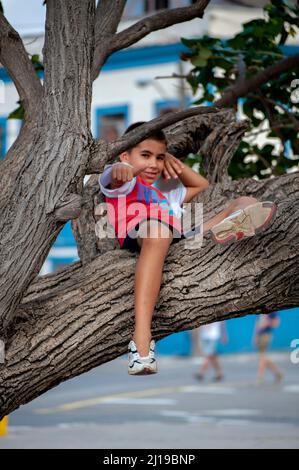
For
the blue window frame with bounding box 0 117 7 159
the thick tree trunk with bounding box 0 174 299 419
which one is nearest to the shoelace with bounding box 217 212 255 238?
the thick tree trunk with bounding box 0 174 299 419

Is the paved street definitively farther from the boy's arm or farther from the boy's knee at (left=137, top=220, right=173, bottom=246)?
the boy's knee at (left=137, top=220, right=173, bottom=246)

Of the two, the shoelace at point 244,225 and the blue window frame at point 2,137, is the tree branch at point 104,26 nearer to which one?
the shoelace at point 244,225

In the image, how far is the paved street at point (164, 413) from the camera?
1269 centimetres

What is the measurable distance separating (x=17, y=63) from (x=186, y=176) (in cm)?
111

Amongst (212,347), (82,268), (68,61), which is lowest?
(82,268)

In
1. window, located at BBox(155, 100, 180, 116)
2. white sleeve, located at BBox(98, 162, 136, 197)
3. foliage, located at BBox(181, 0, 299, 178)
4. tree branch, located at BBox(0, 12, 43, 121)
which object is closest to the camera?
tree branch, located at BBox(0, 12, 43, 121)

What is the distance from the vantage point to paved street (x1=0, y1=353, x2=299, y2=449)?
500 inches

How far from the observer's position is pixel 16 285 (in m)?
3.94

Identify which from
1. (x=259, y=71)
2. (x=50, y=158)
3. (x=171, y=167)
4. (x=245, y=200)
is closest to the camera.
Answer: (x=50, y=158)

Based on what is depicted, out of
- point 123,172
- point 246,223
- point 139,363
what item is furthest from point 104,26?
point 139,363

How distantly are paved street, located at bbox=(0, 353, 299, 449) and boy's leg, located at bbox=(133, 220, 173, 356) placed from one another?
781 cm

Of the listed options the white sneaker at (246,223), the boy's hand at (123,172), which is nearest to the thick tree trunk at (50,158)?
the boy's hand at (123,172)

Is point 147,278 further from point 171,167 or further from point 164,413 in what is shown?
point 164,413

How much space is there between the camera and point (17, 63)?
14.4 ft
